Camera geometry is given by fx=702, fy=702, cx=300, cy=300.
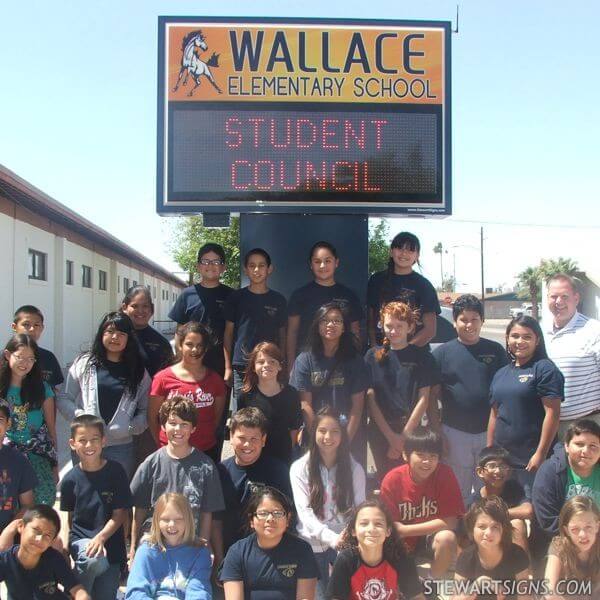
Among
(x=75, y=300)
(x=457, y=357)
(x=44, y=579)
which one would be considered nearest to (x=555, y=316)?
(x=457, y=357)

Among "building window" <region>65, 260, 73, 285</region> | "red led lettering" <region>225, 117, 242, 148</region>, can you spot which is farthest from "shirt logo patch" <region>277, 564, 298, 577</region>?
"building window" <region>65, 260, 73, 285</region>

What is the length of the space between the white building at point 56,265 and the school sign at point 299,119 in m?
6.44

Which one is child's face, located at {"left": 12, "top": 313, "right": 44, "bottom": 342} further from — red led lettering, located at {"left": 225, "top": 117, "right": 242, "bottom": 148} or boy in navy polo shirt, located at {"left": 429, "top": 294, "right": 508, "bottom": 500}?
boy in navy polo shirt, located at {"left": 429, "top": 294, "right": 508, "bottom": 500}

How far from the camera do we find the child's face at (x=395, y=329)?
4574mm

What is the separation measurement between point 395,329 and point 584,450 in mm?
1355

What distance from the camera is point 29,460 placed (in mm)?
4328

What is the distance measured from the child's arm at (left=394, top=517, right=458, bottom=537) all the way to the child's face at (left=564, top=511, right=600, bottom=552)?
0.65 metres

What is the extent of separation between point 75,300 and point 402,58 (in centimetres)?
1631

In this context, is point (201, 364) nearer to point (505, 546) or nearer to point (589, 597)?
point (505, 546)

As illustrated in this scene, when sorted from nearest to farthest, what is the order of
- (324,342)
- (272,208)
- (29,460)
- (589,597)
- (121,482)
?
(589,597) → (121,482) → (29,460) → (324,342) → (272,208)

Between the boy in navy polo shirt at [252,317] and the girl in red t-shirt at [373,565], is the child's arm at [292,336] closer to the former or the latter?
the boy in navy polo shirt at [252,317]

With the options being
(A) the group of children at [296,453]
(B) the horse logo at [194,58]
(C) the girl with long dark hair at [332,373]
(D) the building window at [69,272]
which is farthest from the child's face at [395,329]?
(D) the building window at [69,272]

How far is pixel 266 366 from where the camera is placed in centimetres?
433

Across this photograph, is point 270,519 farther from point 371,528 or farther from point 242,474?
point 242,474
